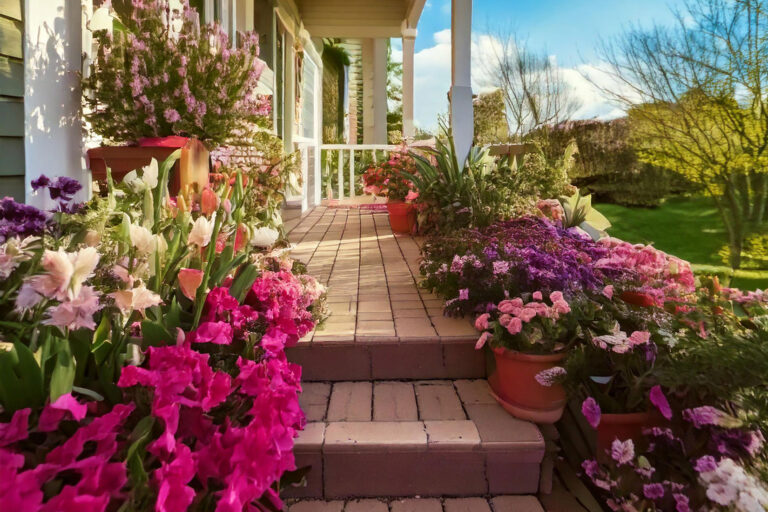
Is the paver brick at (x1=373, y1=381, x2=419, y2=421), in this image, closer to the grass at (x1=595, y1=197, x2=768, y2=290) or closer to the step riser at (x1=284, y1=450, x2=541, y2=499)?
the step riser at (x1=284, y1=450, x2=541, y2=499)

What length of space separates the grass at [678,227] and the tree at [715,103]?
1.87 metres

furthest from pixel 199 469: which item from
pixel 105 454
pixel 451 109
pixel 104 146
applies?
pixel 451 109

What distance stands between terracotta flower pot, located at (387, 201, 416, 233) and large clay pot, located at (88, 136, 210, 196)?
2.22 metres

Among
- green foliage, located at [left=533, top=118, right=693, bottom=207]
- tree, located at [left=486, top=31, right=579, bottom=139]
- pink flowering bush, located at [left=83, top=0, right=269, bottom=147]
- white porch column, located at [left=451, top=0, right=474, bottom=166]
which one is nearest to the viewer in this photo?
pink flowering bush, located at [left=83, top=0, right=269, bottom=147]

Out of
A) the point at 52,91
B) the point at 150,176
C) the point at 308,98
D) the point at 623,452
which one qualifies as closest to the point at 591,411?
the point at 623,452

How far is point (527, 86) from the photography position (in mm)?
14781

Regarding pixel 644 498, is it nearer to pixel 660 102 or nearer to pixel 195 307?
pixel 195 307

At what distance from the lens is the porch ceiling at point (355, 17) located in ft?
25.1

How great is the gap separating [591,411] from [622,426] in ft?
0.49

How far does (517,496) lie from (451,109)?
11.2 ft

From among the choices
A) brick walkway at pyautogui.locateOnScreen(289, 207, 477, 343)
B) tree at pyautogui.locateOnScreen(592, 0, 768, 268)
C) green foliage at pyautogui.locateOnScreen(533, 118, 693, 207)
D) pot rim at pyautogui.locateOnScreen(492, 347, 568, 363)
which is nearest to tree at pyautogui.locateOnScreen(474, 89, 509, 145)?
green foliage at pyautogui.locateOnScreen(533, 118, 693, 207)

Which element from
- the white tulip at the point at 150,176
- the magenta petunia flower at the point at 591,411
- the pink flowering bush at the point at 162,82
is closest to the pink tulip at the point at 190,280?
the white tulip at the point at 150,176

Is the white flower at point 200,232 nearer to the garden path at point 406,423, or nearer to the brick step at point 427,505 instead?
the garden path at point 406,423

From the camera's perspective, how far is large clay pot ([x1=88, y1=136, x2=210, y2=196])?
8.41ft
